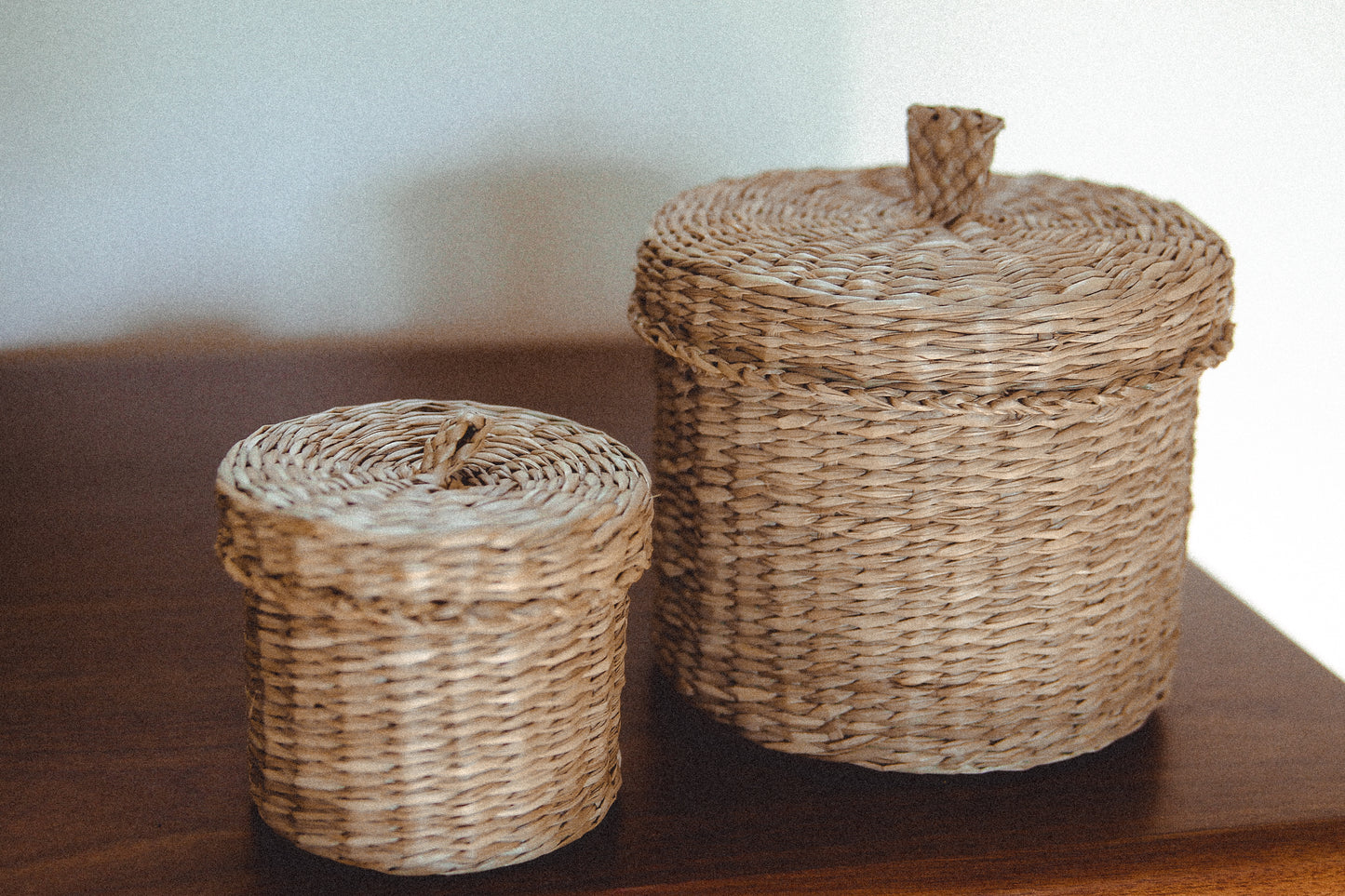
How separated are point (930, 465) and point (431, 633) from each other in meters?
0.25

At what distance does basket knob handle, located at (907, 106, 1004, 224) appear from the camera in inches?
29.7

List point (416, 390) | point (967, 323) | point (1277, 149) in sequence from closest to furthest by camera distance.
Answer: point (967, 323) → point (416, 390) → point (1277, 149)

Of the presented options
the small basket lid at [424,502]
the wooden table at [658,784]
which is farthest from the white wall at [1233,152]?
the small basket lid at [424,502]

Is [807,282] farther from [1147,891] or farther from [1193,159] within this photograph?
[1193,159]

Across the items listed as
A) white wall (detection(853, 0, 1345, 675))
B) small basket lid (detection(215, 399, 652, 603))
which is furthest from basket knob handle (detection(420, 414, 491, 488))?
white wall (detection(853, 0, 1345, 675))

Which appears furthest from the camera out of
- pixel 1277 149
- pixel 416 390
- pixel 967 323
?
pixel 1277 149

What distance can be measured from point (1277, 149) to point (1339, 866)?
0.76 m

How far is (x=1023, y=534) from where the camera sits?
2.13 feet

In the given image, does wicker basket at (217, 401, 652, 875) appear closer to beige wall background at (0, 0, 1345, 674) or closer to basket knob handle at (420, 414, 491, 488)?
basket knob handle at (420, 414, 491, 488)

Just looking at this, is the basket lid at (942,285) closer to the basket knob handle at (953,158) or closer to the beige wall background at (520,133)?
the basket knob handle at (953,158)

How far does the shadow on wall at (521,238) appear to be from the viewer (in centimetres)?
114

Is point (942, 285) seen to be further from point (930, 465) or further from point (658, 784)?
point (658, 784)

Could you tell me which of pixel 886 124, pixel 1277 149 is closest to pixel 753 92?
pixel 886 124

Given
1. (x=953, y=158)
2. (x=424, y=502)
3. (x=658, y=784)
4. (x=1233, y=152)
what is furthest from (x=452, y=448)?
(x=1233, y=152)
